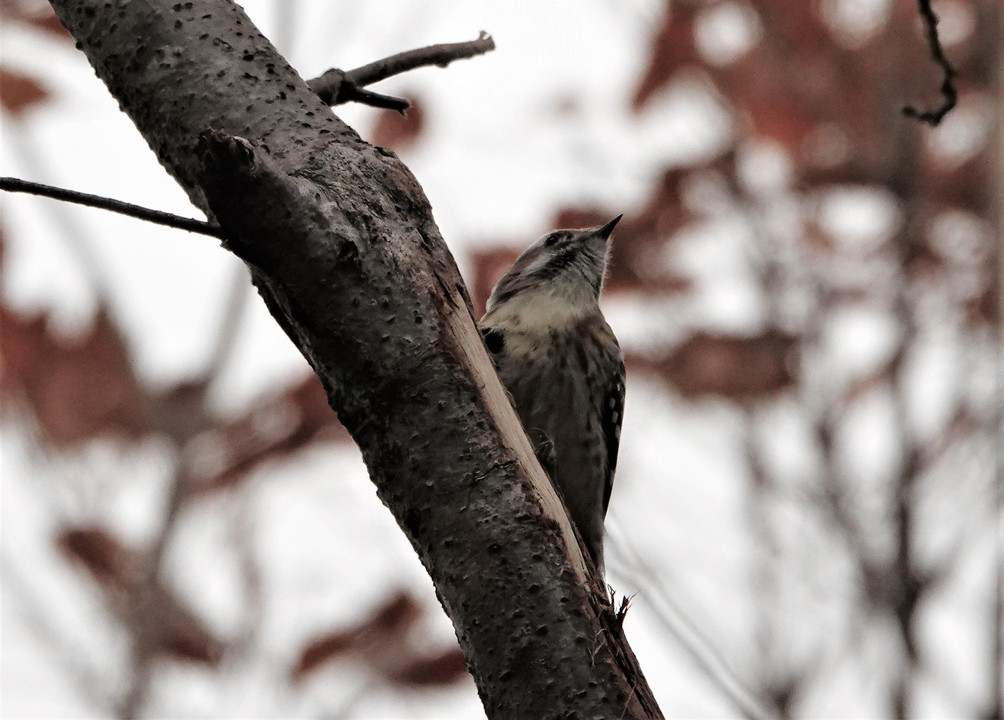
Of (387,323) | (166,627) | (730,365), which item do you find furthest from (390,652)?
(387,323)

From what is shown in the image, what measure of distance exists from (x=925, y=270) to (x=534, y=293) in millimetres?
3417

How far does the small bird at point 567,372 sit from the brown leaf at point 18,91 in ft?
10.4

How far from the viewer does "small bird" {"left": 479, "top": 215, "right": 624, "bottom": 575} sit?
3.12 m

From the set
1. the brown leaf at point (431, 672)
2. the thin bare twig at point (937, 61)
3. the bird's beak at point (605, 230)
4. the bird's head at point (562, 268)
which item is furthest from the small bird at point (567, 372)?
the brown leaf at point (431, 672)

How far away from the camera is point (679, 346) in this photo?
6.09 metres

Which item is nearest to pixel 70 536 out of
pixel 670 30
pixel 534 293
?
pixel 534 293

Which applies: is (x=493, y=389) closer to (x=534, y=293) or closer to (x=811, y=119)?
(x=534, y=293)

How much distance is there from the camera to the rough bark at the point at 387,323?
5.43ft

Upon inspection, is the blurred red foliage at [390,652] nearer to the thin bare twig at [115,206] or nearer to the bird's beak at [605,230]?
the bird's beak at [605,230]

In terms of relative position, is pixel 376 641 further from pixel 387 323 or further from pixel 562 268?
pixel 387 323

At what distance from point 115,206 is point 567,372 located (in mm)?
1672

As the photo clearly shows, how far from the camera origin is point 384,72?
2.42m

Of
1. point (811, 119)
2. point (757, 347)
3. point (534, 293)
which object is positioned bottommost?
point (534, 293)

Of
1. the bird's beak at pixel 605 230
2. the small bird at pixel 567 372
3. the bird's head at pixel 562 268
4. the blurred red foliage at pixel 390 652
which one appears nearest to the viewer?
the small bird at pixel 567 372
